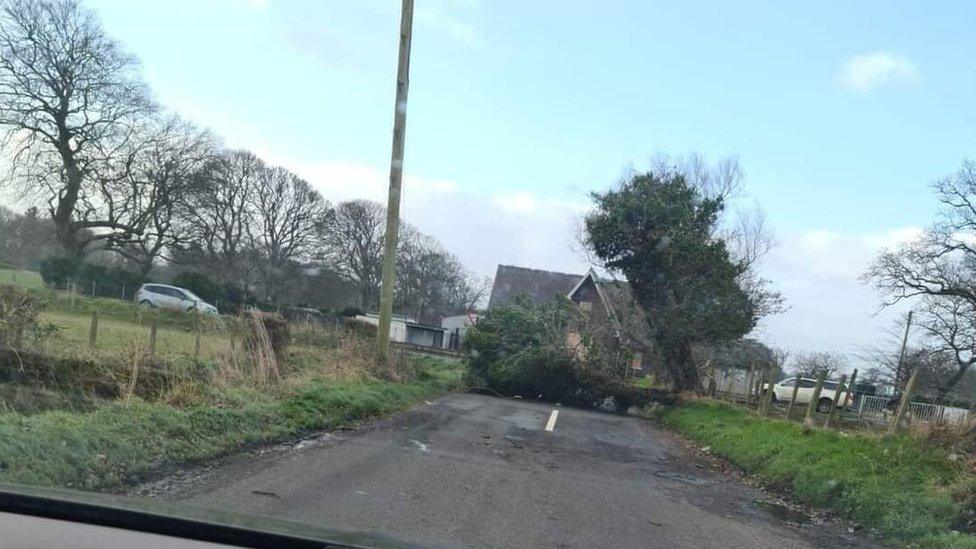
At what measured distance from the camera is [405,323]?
62406 mm

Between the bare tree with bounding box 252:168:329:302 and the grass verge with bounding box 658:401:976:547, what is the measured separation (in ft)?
150

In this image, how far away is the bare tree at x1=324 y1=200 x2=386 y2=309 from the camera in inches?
2472

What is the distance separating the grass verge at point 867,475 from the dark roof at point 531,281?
38.8 metres

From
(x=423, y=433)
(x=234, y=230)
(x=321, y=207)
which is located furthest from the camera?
(x=321, y=207)

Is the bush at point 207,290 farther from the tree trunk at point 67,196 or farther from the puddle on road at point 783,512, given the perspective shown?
the puddle on road at point 783,512

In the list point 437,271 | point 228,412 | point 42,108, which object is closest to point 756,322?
point 228,412

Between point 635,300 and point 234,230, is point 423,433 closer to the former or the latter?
point 635,300

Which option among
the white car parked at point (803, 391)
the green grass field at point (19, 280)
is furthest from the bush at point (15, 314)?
the white car parked at point (803, 391)

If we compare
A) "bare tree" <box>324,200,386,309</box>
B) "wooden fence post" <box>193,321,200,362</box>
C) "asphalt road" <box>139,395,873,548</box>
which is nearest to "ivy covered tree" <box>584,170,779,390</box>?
"asphalt road" <box>139,395,873,548</box>

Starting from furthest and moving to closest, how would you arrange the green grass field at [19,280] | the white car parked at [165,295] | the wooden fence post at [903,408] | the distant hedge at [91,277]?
the white car parked at [165,295] → the distant hedge at [91,277] → the green grass field at [19,280] → the wooden fence post at [903,408]

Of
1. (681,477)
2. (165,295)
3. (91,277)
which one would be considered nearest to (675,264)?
(681,477)

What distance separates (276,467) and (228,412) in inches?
80.8

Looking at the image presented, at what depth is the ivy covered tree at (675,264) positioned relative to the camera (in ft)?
83.5

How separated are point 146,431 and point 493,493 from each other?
3686 mm
